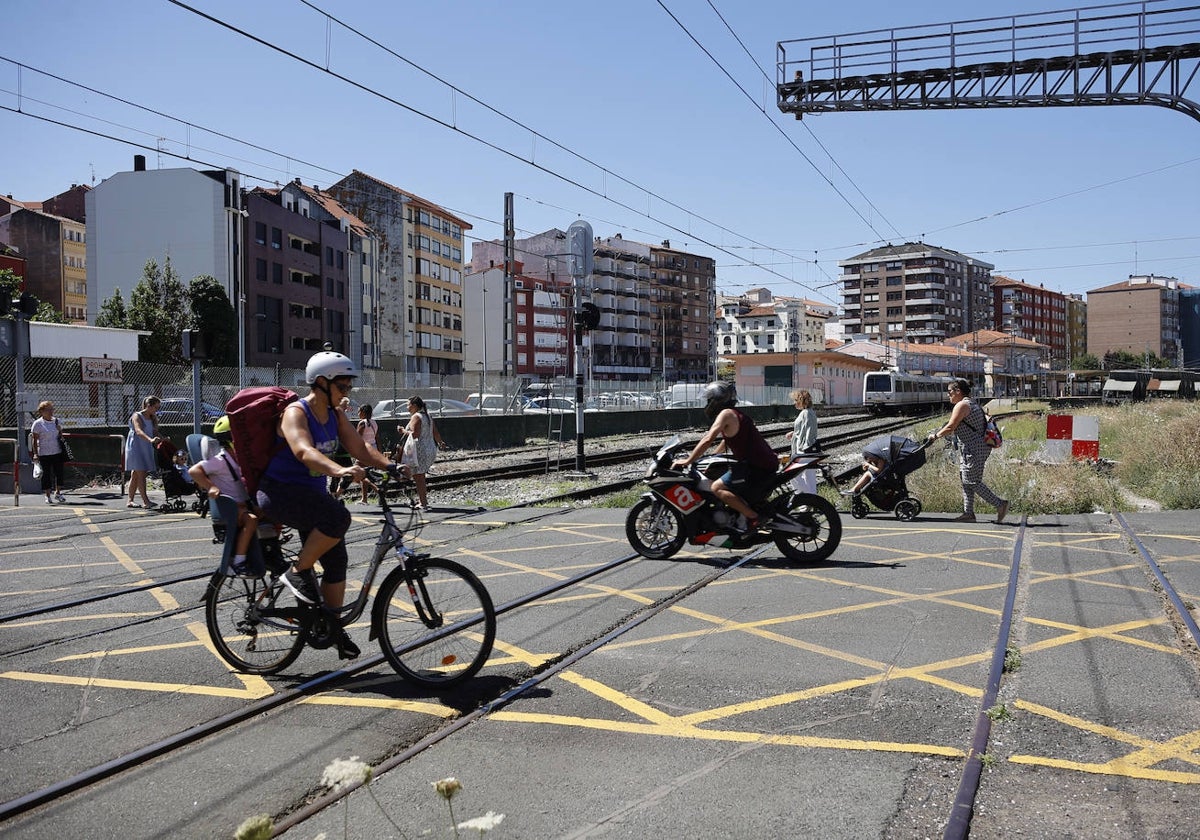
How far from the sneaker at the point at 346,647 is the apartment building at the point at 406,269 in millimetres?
82242

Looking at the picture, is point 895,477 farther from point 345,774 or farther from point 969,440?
point 345,774

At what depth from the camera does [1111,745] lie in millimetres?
4457

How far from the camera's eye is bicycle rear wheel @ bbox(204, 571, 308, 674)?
18.8 ft

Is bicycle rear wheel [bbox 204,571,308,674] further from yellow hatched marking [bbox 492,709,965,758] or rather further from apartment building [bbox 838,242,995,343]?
apartment building [bbox 838,242,995,343]

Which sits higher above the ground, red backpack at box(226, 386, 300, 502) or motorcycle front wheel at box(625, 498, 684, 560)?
red backpack at box(226, 386, 300, 502)

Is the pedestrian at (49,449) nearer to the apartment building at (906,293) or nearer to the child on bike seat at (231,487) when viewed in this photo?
the child on bike seat at (231,487)

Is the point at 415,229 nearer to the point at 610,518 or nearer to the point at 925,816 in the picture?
the point at 610,518

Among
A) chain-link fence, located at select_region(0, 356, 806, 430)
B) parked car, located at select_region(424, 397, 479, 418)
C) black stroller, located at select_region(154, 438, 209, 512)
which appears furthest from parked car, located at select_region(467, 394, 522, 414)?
black stroller, located at select_region(154, 438, 209, 512)

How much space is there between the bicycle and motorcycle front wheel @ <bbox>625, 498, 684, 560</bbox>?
4.35m

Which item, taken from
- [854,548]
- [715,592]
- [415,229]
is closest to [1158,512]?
[854,548]

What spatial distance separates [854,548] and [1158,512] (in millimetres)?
4897

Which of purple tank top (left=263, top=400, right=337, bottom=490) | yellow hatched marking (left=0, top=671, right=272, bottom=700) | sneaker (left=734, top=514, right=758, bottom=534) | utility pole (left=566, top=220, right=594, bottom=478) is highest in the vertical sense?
utility pole (left=566, top=220, right=594, bottom=478)

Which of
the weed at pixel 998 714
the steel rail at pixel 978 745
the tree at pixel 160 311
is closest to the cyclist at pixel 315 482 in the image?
the steel rail at pixel 978 745

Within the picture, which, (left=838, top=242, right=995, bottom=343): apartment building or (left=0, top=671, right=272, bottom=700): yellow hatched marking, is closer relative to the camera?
(left=0, top=671, right=272, bottom=700): yellow hatched marking
